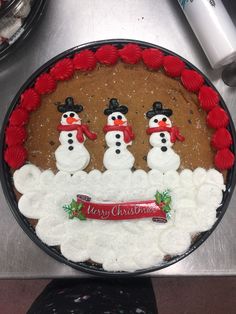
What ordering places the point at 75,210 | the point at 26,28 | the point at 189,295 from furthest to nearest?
the point at 189,295 → the point at 26,28 → the point at 75,210

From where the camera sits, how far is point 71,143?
2.21 feet

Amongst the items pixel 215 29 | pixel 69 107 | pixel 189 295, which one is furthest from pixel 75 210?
pixel 189 295

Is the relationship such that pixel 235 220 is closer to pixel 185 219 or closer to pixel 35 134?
pixel 185 219

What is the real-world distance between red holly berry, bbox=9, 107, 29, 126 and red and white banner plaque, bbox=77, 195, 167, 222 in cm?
17

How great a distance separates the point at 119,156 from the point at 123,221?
11 centimetres

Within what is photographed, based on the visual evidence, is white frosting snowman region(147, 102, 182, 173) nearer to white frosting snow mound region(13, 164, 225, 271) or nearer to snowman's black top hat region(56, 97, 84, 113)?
white frosting snow mound region(13, 164, 225, 271)

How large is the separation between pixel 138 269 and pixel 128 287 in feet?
0.24

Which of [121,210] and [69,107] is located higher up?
[69,107]

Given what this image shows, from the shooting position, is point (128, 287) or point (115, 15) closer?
point (128, 287)

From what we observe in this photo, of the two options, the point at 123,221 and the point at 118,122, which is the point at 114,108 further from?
the point at 123,221

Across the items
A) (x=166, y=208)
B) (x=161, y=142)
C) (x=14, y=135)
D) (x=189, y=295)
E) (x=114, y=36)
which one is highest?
(x=114, y=36)

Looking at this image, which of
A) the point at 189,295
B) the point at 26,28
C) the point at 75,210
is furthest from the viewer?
the point at 189,295

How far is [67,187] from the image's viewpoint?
0.66m

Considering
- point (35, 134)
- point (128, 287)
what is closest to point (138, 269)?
point (128, 287)
